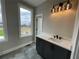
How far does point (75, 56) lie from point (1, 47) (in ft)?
10.2

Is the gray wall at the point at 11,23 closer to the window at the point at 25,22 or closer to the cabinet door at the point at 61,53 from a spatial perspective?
the window at the point at 25,22

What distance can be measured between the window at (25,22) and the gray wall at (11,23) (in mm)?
461

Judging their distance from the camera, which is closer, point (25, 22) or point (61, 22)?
point (61, 22)

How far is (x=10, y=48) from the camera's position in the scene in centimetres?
338

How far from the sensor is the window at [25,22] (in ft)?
13.5

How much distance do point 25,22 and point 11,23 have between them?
1187 millimetres

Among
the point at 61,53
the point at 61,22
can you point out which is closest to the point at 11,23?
the point at 61,22

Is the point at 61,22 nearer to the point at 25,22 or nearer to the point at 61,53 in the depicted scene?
the point at 61,53

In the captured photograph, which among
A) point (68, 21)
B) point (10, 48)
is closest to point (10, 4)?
point (10, 48)

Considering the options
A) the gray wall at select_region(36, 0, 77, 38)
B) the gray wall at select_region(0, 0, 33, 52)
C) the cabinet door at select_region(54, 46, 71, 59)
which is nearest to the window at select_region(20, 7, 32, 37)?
the gray wall at select_region(0, 0, 33, 52)

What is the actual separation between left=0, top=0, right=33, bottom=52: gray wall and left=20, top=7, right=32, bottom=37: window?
461 millimetres

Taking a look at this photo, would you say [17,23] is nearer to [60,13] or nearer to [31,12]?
[31,12]

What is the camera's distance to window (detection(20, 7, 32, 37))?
13.5ft

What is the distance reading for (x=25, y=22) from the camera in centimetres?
439
